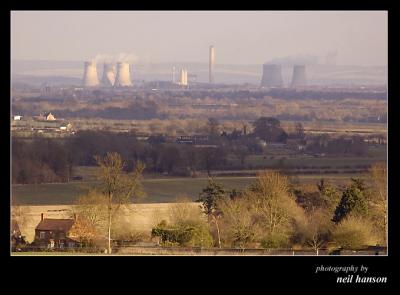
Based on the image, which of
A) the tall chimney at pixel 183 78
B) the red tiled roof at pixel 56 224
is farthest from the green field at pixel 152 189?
the tall chimney at pixel 183 78

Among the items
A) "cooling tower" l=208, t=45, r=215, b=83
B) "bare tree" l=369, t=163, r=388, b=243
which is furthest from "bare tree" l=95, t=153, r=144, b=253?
"cooling tower" l=208, t=45, r=215, b=83

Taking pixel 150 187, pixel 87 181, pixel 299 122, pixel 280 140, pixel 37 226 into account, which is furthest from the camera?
pixel 299 122

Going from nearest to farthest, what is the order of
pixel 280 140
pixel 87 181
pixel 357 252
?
pixel 357 252 < pixel 87 181 < pixel 280 140

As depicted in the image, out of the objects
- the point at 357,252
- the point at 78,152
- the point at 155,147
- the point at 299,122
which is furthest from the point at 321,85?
the point at 357,252

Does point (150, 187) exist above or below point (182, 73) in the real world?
below
